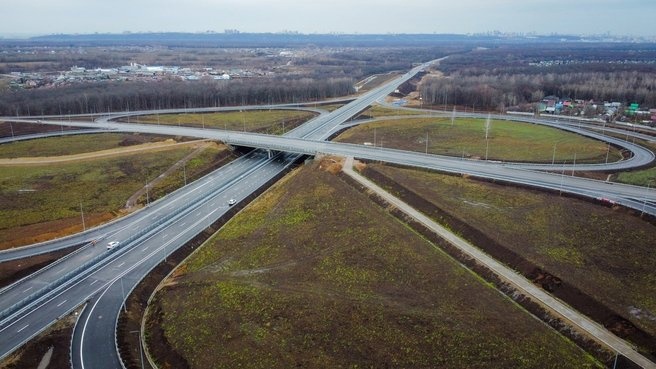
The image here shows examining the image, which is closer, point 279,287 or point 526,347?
point 526,347

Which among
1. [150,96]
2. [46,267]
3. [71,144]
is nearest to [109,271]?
[46,267]

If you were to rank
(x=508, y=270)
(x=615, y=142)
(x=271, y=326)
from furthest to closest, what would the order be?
1. (x=615, y=142)
2. (x=508, y=270)
3. (x=271, y=326)

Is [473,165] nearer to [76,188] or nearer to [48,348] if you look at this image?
[76,188]

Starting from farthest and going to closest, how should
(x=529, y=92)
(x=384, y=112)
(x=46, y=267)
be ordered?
1. (x=529, y=92)
2. (x=384, y=112)
3. (x=46, y=267)

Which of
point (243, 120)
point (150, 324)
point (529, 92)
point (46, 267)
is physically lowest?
point (150, 324)

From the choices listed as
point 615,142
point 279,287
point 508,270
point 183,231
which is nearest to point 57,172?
point 183,231

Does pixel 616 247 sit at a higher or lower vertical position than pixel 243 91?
lower

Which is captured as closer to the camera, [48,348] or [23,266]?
[48,348]

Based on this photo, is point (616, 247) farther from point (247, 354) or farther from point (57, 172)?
point (57, 172)

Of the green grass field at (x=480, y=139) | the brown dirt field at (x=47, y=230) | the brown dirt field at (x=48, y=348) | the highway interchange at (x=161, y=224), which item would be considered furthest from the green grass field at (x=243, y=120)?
the brown dirt field at (x=48, y=348)
